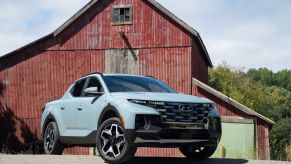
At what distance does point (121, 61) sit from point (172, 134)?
1696 cm

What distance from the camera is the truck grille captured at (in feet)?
24.8

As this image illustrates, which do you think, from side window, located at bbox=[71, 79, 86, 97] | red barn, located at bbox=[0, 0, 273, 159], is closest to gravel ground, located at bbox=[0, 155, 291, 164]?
side window, located at bbox=[71, 79, 86, 97]

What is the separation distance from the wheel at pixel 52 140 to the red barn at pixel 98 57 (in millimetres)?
12558

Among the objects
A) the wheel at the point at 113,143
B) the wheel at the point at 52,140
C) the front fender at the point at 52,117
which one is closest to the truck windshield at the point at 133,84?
the wheel at the point at 113,143

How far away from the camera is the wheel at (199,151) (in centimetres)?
877

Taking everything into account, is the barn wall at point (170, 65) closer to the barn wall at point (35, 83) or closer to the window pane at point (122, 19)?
the window pane at point (122, 19)

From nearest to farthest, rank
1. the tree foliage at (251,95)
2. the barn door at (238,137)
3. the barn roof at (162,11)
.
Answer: the barn door at (238,137) → the barn roof at (162,11) → the tree foliage at (251,95)

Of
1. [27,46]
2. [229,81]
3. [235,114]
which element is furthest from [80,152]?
[229,81]

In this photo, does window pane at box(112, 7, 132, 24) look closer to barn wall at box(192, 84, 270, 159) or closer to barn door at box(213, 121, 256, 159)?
barn wall at box(192, 84, 270, 159)

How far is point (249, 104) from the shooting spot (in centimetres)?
5025

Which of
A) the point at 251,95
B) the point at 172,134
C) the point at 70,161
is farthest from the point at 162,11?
the point at 251,95

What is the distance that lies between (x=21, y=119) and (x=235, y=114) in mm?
11052

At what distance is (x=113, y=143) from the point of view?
25.5ft

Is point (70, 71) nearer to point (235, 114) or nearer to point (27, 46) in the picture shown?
point (27, 46)
